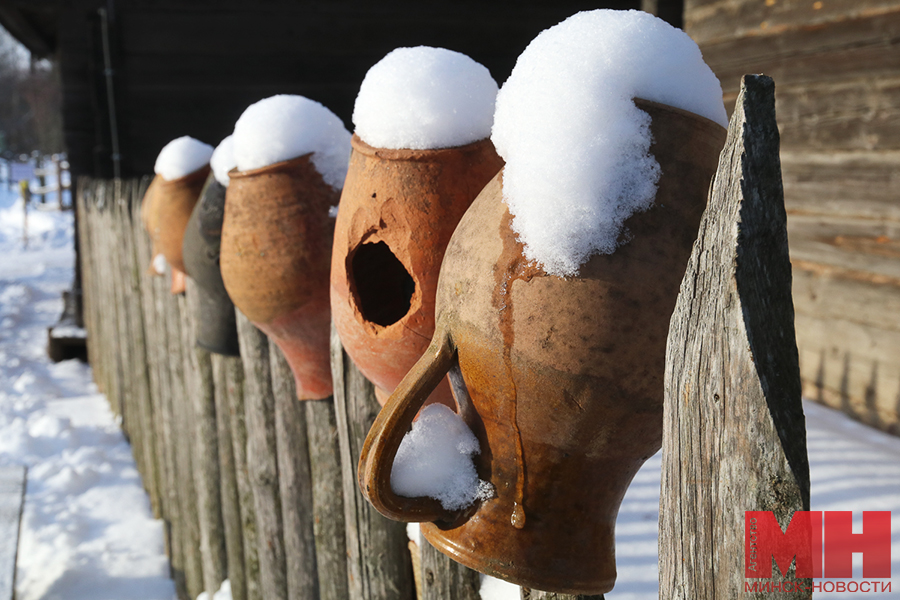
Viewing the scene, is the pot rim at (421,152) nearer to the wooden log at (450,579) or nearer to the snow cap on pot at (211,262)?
the wooden log at (450,579)

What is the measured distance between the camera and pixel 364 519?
1586 millimetres

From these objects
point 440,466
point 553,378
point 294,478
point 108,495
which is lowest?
point 108,495

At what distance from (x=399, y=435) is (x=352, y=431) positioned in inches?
26.0

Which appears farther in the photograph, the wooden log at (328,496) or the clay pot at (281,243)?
the wooden log at (328,496)

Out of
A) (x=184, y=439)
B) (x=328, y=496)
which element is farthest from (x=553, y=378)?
(x=184, y=439)

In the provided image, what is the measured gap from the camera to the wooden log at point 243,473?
91.1 inches

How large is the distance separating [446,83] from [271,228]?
0.59 metres

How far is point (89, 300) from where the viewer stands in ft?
22.1

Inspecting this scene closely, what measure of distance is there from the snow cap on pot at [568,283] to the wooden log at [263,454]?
48.5 inches

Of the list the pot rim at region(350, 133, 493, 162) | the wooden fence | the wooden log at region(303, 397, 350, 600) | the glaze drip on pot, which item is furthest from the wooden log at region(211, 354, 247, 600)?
the glaze drip on pot

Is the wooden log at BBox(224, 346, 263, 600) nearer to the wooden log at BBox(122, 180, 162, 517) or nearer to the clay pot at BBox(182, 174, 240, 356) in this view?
the clay pot at BBox(182, 174, 240, 356)

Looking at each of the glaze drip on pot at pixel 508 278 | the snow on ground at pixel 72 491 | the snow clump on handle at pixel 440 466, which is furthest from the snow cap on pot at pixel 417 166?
the snow on ground at pixel 72 491

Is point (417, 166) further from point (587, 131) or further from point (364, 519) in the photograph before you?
point (364, 519)

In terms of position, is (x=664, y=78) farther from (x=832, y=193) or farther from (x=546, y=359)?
(x=832, y=193)
